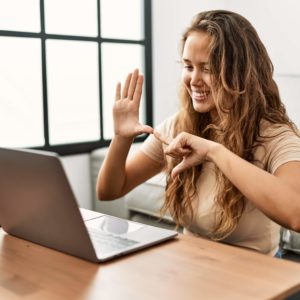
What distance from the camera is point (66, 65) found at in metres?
2.90

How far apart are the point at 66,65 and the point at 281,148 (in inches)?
73.4

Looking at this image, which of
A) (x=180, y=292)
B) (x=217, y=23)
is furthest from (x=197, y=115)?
(x=180, y=292)

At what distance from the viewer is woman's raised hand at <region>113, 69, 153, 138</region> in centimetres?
144

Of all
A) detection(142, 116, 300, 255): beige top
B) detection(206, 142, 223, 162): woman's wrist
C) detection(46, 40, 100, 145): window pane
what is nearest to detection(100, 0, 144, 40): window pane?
detection(46, 40, 100, 145): window pane

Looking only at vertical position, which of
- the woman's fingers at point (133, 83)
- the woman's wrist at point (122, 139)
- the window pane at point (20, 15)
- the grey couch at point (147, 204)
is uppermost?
the window pane at point (20, 15)

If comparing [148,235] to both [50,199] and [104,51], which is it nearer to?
[50,199]

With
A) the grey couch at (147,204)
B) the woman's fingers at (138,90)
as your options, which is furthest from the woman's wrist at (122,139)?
the grey couch at (147,204)

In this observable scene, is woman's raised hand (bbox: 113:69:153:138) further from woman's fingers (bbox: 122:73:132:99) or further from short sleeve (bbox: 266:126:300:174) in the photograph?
short sleeve (bbox: 266:126:300:174)

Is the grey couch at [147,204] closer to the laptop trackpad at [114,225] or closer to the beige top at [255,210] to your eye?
the beige top at [255,210]

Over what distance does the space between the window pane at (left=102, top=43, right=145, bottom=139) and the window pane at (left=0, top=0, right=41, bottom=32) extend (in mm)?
498

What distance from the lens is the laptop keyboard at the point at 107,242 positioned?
0.98m

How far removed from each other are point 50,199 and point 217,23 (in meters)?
0.74

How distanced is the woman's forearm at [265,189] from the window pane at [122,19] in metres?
2.03

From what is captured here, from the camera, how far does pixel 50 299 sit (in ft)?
2.53
